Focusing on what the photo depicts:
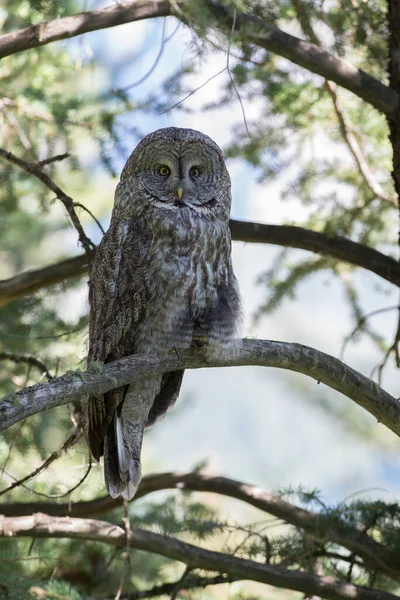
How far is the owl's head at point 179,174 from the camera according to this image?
356 centimetres

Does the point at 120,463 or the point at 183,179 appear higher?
the point at 183,179

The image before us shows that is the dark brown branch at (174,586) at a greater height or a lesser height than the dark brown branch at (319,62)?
lesser

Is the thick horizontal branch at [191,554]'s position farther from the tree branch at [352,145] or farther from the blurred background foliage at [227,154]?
the tree branch at [352,145]

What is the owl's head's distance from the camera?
3.56 metres

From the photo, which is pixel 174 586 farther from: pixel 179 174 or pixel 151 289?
pixel 179 174

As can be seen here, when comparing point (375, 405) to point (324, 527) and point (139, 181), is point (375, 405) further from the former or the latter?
point (139, 181)

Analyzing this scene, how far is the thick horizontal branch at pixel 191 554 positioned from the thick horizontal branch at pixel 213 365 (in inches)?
27.9

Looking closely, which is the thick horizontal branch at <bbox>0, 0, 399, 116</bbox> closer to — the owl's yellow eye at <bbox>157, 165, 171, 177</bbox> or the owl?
the owl

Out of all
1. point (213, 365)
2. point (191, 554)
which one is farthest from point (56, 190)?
point (191, 554)

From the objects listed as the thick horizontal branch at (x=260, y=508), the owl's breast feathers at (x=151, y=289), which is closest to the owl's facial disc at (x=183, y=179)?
the owl's breast feathers at (x=151, y=289)

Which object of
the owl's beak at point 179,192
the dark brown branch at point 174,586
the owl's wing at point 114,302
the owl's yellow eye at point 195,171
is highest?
the owl's yellow eye at point 195,171

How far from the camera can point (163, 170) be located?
3693 millimetres

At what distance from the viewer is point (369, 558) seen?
376cm

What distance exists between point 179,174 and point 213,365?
37.5 inches
